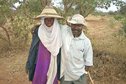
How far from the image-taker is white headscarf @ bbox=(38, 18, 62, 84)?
440 cm

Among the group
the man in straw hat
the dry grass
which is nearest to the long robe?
the man in straw hat

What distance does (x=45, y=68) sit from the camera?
14.8 feet

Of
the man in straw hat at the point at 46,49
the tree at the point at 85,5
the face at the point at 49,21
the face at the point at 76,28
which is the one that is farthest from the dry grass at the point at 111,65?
the face at the point at 49,21

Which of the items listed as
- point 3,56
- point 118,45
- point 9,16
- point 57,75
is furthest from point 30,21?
point 57,75

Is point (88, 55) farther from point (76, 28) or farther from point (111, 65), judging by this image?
point (111, 65)

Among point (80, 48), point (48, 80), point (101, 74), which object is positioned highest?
point (80, 48)

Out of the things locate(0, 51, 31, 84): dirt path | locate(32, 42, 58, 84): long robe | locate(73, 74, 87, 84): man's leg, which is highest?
locate(32, 42, 58, 84): long robe

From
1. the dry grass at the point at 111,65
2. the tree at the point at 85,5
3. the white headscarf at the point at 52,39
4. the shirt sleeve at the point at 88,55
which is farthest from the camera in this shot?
the dry grass at the point at 111,65

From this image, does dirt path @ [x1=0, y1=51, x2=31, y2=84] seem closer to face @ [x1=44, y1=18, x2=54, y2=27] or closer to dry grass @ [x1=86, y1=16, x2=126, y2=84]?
dry grass @ [x1=86, y1=16, x2=126, y2=84]

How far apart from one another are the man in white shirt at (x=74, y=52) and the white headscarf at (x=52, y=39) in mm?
95

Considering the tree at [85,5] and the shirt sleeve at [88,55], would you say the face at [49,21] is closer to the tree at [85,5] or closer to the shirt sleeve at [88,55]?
the shirt sleeve at [88,55]

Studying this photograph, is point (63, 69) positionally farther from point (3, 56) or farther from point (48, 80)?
point (3, 56)

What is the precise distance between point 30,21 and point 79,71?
4932mm

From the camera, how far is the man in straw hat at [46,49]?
441 cm
